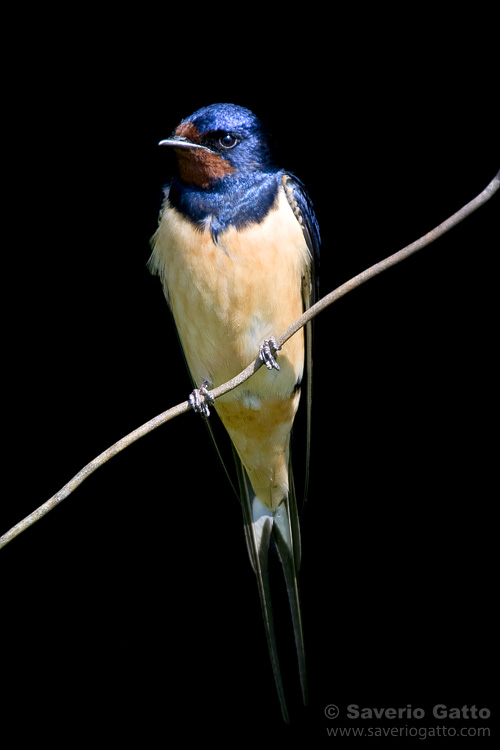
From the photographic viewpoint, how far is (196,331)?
2.36m

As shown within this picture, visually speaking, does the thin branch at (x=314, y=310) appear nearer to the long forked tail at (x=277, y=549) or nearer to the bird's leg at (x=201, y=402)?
the bird's leg at (x=201, y=402)

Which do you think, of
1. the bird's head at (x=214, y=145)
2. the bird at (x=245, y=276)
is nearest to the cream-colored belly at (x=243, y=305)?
the bird at (x=245, y=276)

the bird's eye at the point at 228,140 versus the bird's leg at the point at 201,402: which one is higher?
the bird's eye at the point at 228,140

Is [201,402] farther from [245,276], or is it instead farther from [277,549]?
[277,549]

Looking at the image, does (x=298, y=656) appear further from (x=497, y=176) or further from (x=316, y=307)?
(x=497, y=176)

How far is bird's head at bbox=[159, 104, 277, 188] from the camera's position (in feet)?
7.20

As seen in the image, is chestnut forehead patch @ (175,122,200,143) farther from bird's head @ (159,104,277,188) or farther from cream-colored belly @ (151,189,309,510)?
cream-colored belly @ (151,189,309,510)

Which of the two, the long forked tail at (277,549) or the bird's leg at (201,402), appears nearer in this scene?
the bird's leg at (201,402)

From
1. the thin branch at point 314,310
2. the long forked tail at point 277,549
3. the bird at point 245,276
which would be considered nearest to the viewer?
the thin branch at point 314,310

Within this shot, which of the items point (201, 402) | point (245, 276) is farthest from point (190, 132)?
point (201, 402)

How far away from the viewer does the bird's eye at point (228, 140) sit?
7.25 feet

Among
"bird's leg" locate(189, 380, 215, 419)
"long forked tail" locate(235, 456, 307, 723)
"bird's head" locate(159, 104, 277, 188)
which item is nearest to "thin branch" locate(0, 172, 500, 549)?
"bird's leg" locate(189, 380, 215, 419)

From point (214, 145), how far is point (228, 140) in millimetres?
37

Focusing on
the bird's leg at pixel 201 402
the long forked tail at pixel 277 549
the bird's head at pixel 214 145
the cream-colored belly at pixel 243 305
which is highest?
the bird's head at pixel 214 145
